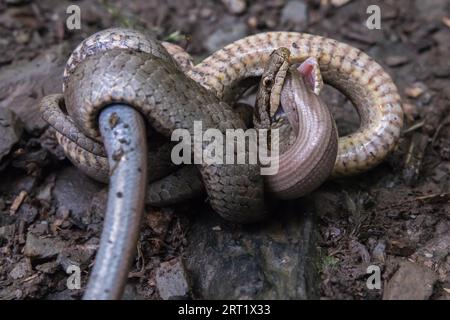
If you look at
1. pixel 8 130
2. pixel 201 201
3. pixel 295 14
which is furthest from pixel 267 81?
pixel 295 14

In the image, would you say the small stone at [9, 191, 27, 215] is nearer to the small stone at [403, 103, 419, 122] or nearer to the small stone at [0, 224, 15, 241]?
the small stone at [0, 224, 15, 241]

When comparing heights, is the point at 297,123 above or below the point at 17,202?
above

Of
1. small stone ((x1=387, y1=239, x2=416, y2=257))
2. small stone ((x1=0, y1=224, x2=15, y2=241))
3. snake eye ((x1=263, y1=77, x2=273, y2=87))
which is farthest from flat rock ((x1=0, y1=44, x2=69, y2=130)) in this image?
small stone ((x1=387, y1=239, x2=416, y2=257))

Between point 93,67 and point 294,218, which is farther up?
point 93,67

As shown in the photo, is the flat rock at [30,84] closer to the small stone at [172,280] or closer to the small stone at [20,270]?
the small stone at [20,270]

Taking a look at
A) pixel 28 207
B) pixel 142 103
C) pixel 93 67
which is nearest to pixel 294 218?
pixel 142 103

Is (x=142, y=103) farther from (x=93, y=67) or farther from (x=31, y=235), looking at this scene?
(x=31, y=235)

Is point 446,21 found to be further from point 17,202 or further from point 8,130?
point 17,202
